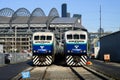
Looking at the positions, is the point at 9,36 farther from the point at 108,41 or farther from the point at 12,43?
the point at 108,41

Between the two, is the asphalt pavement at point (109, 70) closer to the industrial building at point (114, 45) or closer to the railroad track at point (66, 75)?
the railroad track at point (66, 75)

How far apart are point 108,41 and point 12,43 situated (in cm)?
10576

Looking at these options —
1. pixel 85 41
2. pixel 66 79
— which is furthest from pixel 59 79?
pixel 85 41

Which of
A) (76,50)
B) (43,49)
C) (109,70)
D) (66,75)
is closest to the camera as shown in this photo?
(66,75)

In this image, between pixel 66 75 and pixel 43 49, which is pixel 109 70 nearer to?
pixel 66 75

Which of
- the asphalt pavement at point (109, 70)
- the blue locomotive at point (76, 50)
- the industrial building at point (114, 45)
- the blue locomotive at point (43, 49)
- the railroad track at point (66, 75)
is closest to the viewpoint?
the railroad track at point (66, 75)

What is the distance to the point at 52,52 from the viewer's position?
4384 cm

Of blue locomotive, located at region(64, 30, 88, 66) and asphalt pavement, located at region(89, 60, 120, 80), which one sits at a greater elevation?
blue locomotive, located at region(64, 30, 88, 66)

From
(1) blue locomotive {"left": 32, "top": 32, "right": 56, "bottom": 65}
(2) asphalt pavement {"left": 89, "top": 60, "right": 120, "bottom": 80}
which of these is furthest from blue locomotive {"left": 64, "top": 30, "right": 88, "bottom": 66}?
(1) blue locomotive {"left": 32, "top": 32, "right": 56, "bottom": 65}

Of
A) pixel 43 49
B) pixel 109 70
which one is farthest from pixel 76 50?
pixel 109 70

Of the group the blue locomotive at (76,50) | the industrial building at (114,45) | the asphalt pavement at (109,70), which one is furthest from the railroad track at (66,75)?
the industrial building at (114,45)

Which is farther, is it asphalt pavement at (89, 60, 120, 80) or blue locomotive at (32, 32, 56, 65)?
blue locomotive at (32, 32, 56, 65)

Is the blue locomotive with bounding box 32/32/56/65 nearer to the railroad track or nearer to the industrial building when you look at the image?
the railroad track

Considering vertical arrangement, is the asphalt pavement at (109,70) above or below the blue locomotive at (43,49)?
below
